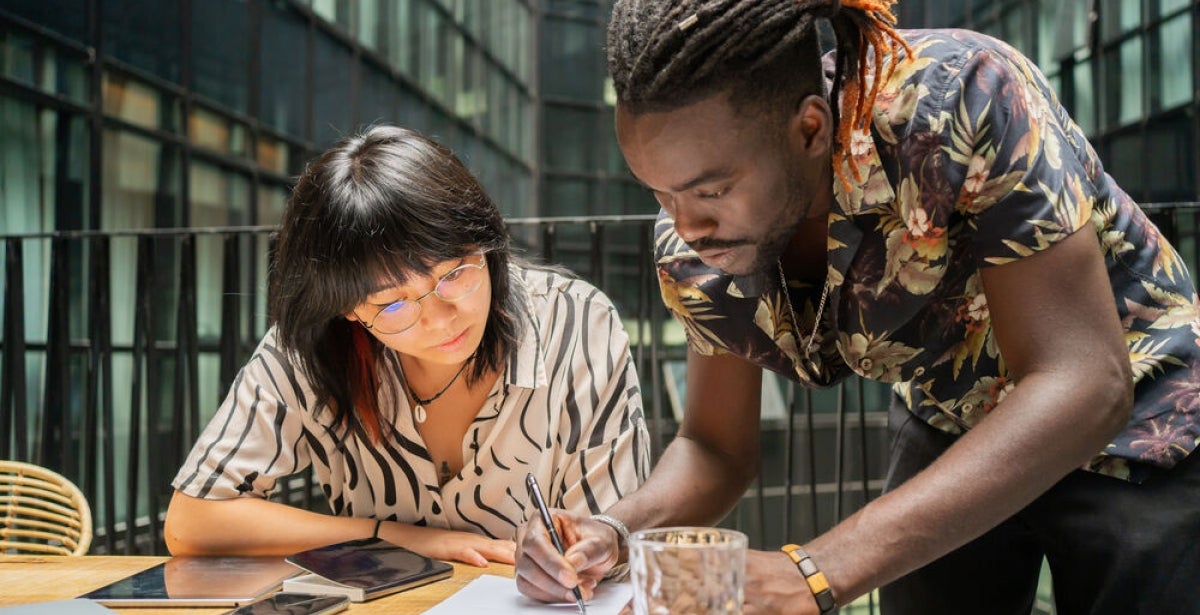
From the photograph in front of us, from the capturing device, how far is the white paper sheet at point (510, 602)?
1224 millimetres

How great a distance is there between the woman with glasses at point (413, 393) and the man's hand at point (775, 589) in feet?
2.35

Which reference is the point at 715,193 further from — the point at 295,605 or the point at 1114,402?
the point at 295,605

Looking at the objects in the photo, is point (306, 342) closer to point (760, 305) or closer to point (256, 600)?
point (256, 600)

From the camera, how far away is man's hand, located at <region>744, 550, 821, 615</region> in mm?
973

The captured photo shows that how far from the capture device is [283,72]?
7465mm

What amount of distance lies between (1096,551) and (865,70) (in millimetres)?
625

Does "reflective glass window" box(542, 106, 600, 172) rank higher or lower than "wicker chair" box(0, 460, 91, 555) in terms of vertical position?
higher

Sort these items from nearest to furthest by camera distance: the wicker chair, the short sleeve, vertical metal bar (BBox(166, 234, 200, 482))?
1. the short sleeve
2. the wicker chair
3. vertical metal bar (BBox(166, 234, 200, 482))

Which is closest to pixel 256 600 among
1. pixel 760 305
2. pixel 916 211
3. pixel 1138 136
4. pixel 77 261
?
pixel 760 305

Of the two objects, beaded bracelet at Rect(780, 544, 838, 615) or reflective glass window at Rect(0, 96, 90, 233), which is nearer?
beaded bracelet at Rect(780, 544, 838, 615)

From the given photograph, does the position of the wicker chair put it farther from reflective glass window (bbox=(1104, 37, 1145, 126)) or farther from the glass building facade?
reflective glass window (bbox=(1104, 37, 1145, 126))

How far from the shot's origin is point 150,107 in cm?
621

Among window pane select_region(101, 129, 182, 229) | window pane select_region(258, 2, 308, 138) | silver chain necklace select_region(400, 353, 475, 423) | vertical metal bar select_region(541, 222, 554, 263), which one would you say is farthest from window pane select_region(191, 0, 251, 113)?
silver chain necklace select_region(400, 353, 475, 423)

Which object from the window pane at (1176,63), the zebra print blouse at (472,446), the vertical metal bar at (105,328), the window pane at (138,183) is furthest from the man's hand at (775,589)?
the window pane at (1176,63)
